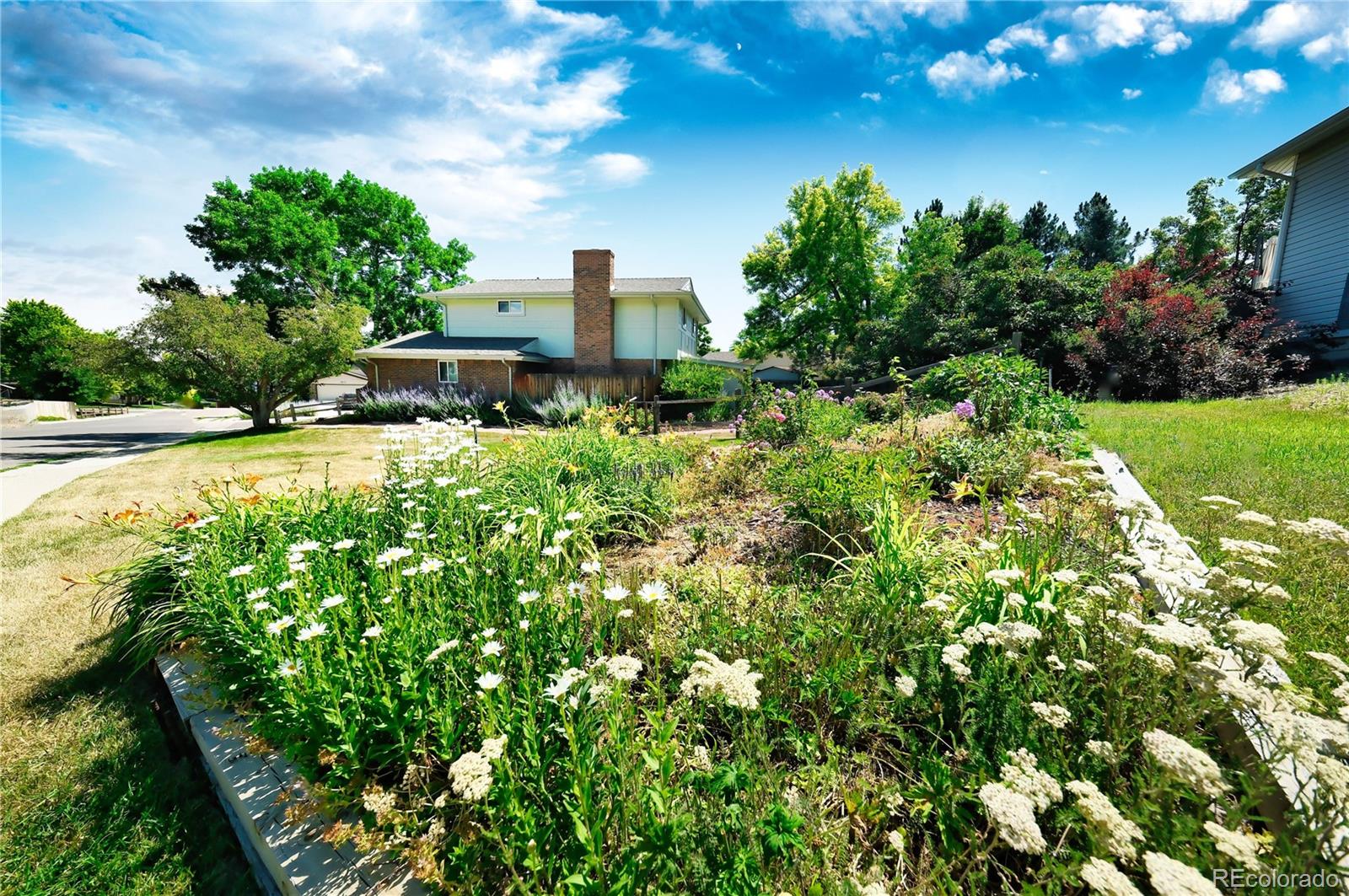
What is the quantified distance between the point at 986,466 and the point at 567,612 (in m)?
3.90

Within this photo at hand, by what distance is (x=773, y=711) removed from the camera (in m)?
1.82

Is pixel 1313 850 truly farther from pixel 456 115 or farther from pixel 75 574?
pixel 456 115

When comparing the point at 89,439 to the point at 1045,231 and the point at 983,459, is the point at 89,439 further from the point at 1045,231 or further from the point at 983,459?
the point at 1045,231

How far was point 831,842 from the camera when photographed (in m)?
1.51

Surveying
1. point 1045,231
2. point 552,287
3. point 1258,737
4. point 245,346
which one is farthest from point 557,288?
point 1045,231

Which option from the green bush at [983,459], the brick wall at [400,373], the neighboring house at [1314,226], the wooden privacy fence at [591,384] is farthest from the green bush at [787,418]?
the brick wall at [400,373]

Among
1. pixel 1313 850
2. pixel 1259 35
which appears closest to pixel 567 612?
pixel 1313 850

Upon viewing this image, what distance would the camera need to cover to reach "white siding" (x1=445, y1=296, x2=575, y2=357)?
73.2 ft

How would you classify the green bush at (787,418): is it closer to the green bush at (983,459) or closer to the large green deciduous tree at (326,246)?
the green bush at (983,459)

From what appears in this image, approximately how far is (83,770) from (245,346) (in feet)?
52.4

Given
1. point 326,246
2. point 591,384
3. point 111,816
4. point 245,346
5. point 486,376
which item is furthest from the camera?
point 326,246

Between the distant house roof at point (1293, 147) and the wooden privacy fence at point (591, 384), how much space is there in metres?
18.1

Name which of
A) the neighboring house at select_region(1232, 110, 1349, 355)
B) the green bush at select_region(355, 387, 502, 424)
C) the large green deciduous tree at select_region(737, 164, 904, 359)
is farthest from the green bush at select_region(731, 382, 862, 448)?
the large green deciduous tree at select_region(737, 164, 904, 359)

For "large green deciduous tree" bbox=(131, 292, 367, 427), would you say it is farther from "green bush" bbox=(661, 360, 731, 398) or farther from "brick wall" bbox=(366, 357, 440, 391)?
"green bush" bbox=(661, 360, 731, 398)
